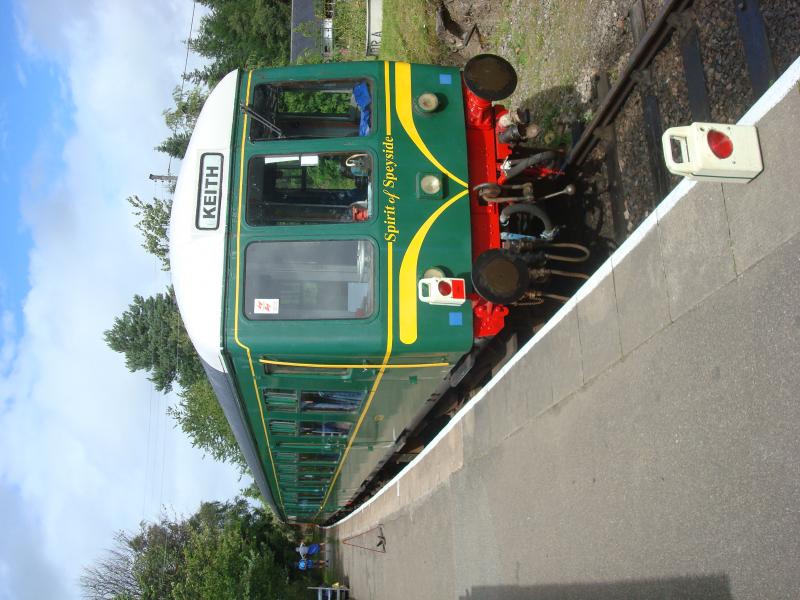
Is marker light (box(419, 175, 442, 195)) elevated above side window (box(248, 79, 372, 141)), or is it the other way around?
side window (box(248, 79, 372, 141))

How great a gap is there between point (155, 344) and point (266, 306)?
27.5 m

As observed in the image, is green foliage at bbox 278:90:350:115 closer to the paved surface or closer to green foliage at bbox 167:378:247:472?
the paved surface

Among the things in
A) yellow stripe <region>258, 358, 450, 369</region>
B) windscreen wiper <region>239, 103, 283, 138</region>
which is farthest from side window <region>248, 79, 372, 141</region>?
yellow stripe <region>258, 358, 450, 369</region>

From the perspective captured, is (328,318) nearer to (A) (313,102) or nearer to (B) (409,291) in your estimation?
(B) (409,291)

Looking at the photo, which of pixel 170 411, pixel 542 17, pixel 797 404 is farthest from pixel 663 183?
pixel 170 411

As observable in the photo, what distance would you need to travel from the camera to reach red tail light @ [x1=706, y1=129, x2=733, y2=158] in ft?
10.7

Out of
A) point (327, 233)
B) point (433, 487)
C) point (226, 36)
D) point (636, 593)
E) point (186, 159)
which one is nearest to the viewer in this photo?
point (636, 593)

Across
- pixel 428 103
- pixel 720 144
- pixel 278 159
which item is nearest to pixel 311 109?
pixel 278 159

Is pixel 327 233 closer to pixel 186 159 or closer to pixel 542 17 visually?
pixel 186 159

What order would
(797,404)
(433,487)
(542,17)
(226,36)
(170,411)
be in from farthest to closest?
(170,411)
(226,36)
(542,17)
(433,487)
(797,404)

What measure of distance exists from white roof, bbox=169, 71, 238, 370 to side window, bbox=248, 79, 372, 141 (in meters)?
0.26

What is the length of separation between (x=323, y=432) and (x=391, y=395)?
1645mm

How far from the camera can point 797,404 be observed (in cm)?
305

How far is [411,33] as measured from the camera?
12.8m
